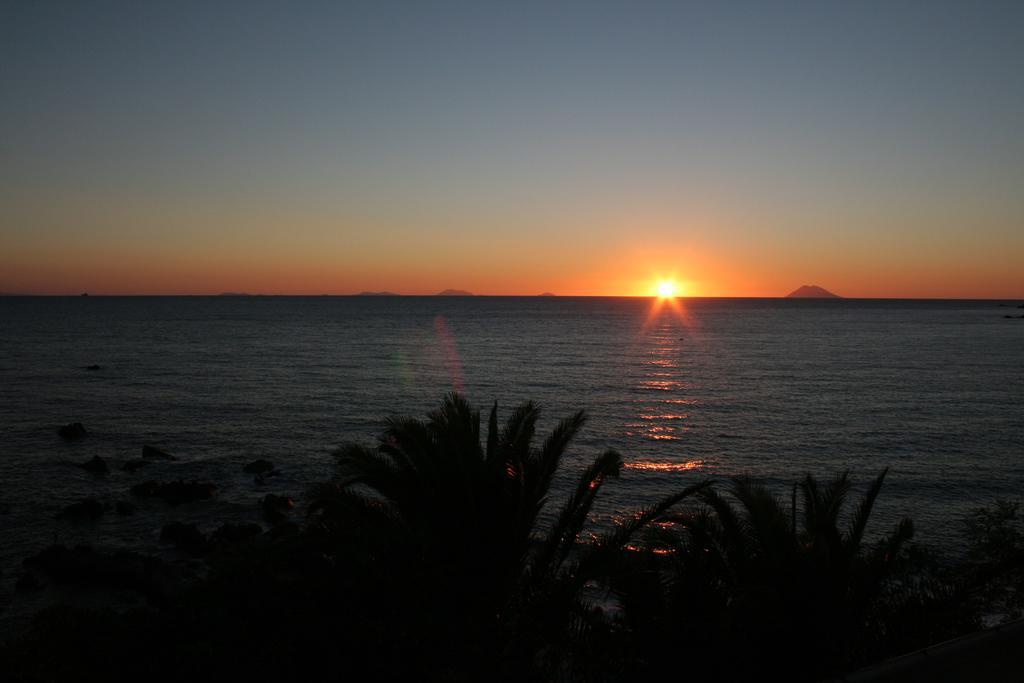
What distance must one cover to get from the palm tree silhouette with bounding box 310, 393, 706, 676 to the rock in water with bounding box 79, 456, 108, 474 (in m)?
23.9

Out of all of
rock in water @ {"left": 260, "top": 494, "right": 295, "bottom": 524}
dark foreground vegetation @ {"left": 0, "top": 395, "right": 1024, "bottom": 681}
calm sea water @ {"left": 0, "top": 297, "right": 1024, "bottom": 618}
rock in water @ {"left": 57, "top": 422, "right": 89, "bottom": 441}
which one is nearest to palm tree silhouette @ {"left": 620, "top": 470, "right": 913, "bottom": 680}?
dark foreground vegetation @ {"left": 0, "top": 395, "right": 1024, "bottom": 681}

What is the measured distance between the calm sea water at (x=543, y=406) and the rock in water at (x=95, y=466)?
41 cm

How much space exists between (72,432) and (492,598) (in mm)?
35673

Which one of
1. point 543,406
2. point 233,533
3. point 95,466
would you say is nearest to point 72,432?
point 95,466

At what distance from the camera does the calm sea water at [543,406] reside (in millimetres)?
29297

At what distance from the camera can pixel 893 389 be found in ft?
182

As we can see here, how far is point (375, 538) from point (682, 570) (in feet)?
16.3

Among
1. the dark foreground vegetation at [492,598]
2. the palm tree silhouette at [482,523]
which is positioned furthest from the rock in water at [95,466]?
the dark foreground vegetation at [492,598]

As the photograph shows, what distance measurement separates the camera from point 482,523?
12.1 meters

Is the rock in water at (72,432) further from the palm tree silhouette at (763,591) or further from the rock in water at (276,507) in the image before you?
the palm tree silhouette at (763,591)

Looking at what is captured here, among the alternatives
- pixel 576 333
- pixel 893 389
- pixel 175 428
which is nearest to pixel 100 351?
pixel 175 428

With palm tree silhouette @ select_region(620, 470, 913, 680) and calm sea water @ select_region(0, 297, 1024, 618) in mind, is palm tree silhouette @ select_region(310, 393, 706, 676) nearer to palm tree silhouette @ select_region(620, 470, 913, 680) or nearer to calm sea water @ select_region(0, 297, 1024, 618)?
palm tree silhouette @ select_region(620, 470, 913, 680)

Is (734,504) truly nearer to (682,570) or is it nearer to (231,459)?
(682,570)

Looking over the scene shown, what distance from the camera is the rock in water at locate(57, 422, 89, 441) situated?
37.9m
